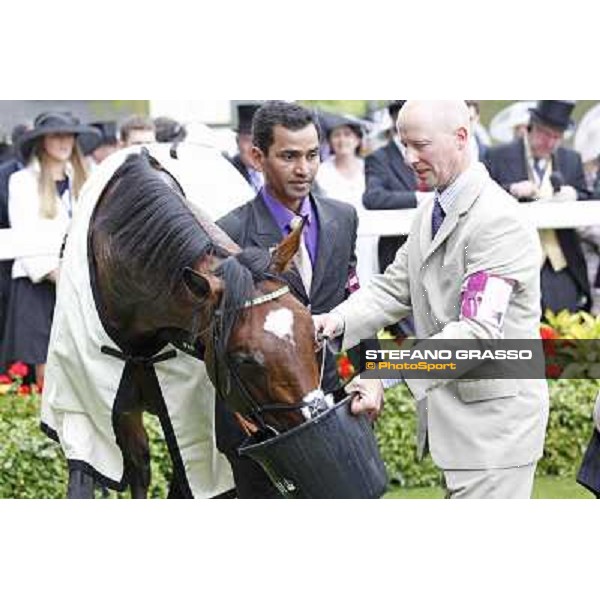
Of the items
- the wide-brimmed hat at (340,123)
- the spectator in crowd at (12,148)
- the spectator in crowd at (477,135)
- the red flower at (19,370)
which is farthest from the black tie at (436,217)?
the red flower at (19,370)

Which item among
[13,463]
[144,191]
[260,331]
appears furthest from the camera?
Result: [13,463]

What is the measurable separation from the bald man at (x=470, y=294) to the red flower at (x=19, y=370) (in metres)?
1.64

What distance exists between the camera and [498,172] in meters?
5.17

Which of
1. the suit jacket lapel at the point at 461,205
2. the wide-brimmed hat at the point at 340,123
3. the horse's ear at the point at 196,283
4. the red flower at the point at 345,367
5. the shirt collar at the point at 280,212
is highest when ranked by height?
the wide-brimmed hat at the point at 340,123

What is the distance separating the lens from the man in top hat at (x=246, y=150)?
16.5ft

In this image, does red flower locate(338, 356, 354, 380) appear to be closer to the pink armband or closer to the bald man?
the bald man

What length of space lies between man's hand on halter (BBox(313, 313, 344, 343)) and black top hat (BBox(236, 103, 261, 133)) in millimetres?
686

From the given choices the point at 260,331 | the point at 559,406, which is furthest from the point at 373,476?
the point at 559,406

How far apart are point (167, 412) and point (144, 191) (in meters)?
0.78

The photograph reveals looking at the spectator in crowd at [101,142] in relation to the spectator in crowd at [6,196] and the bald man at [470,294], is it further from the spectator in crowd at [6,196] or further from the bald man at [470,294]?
the bald man at [470,294]

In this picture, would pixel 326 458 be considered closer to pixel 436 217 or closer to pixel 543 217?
pixel 436 217

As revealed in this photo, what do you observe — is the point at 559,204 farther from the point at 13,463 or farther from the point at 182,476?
the point at 13,463

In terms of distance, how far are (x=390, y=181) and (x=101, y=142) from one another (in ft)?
3.41

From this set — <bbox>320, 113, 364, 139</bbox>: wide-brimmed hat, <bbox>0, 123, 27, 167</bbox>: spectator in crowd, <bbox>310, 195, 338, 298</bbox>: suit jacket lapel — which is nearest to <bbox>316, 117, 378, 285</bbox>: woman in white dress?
<bbox>320, 113, 364, 139</bbox>: wide-brimmed hat
